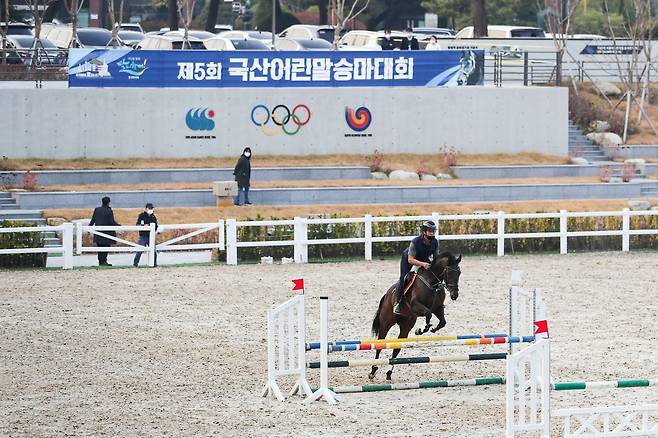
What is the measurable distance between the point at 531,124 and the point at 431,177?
5.42m

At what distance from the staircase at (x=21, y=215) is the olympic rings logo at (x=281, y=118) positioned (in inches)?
372

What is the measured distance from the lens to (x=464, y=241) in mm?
30406

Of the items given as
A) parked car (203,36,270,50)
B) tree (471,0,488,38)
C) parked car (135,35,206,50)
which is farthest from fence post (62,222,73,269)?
tree (471,0,488,38)

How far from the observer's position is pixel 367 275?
2672 cm

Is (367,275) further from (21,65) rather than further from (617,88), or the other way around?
(617,88)

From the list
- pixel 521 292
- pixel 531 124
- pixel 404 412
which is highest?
pixel 531 124

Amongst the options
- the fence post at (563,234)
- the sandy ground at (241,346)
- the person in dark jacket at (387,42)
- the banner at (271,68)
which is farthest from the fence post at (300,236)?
the person in dark jacket at (387,42)

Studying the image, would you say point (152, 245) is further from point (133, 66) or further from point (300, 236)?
point (133, 66)

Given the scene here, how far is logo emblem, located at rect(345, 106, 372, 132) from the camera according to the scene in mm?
41031

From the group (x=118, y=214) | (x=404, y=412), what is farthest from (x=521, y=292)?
(x=118, y=214)

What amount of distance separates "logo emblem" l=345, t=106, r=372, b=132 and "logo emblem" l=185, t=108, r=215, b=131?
4.35 meters

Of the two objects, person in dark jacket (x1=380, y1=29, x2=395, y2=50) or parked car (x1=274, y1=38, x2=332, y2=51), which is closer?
parked car (x1=274, y1=38, x2=332, y2=51)

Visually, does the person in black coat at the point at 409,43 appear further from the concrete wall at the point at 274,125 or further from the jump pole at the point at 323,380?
the jump pole at the point at 323,380

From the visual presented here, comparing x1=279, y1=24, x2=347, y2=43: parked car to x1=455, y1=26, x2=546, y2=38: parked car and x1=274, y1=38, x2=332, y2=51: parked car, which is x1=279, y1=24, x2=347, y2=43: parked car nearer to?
x1=455, y1=26, x2=546, y2=38: parked car
